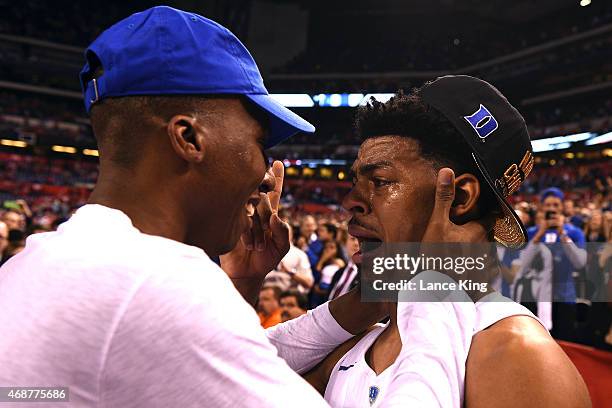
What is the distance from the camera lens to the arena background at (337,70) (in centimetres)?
2283

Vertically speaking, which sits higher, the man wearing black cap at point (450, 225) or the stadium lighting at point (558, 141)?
the stadium lighting at point (558, 141)

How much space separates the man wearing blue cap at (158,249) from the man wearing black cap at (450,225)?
12 cm

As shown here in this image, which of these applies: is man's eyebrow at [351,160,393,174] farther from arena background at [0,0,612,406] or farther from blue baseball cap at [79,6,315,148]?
arena background at [0,0,612,406]

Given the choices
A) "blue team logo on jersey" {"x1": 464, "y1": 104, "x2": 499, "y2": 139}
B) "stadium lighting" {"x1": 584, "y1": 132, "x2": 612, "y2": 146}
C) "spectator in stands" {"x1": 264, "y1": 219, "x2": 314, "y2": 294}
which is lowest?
"spectator in stands" {"x1": 264, "y1": 219, "x2": 314, "y2": 294}

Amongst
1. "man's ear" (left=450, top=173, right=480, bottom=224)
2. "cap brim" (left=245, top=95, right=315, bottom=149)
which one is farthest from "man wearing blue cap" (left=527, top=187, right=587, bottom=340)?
"cap brim" (left=245, top=95, right=315, bottom=149)

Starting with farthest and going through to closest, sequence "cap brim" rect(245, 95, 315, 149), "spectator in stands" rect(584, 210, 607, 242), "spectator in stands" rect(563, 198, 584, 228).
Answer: "spectator in stands" rect(563, 198, 584, 228) → "spectator in stands" rect(584, 210, 607, 242) → "cap brim" rect(245, 95, 315, 149)

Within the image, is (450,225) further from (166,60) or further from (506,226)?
(166,60)

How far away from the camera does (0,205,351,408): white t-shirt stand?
72 centimetres

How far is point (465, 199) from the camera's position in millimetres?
1321

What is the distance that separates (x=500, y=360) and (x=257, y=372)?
0.60 m

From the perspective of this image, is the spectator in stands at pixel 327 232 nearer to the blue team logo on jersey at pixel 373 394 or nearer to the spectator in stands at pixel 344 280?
the spectator in stands at pixel 344 280

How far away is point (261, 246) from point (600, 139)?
21330 millimetres

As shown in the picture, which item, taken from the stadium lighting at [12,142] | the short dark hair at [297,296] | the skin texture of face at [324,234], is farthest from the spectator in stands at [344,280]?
the stadium lighting at [12,142]

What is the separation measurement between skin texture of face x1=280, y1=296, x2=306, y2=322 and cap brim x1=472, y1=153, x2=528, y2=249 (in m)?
3.26
